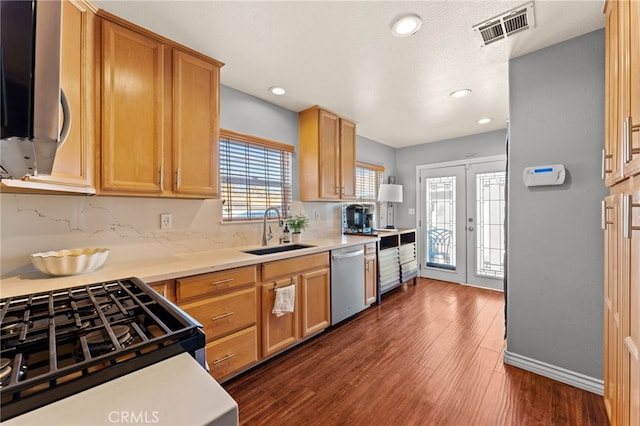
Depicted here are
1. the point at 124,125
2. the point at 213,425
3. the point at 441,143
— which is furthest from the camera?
the point at 441,143

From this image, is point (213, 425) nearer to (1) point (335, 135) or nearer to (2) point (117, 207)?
(2) point (117, 207)

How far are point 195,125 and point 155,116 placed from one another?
0.88ft

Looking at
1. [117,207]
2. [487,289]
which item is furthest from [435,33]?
[487,289]

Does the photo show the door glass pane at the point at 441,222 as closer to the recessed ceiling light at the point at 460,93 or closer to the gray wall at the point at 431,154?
the gray wall at the point at 431,154

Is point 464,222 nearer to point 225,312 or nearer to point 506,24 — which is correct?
point 506,24

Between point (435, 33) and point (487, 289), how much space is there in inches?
149

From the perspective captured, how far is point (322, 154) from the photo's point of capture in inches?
123

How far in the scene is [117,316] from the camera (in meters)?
0.87

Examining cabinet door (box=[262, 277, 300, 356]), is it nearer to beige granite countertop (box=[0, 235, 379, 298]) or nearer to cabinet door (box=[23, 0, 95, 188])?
beige granite countertop (box=[0, 235, 379, 298])

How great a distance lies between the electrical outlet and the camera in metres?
2.14

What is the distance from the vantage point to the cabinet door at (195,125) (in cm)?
193

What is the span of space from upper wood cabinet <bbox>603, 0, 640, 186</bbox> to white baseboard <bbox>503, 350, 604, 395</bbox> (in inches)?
56.3

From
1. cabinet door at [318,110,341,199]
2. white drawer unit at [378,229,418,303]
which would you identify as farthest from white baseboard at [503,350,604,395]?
cabinet door at [318,110,341,199]

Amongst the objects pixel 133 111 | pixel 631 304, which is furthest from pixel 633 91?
pixel 133 111
